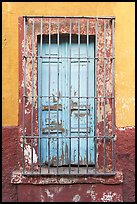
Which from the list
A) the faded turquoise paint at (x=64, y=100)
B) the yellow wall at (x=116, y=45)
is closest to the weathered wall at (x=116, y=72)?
the yellow wall at (x=116, y=45)

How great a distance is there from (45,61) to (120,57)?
0.94 m

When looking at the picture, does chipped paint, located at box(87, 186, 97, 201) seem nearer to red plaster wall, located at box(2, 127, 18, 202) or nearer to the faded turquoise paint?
the faded turquoise paint

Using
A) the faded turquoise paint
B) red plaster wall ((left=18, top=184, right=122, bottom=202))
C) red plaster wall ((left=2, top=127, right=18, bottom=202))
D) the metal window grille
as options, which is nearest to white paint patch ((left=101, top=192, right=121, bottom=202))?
red plaster wall ((left=18, top=184, right=122, bottom=202))

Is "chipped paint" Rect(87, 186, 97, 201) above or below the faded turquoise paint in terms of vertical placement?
below

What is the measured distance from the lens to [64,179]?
4840mm

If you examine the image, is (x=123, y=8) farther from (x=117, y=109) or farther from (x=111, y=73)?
(x=117, y=109)

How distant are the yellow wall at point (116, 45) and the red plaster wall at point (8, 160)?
0.13 m

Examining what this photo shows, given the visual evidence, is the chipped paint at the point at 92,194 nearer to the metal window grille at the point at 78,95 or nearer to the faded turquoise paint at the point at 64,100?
the metal window grille at the point at 78,95

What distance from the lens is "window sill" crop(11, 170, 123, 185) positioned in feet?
15.8

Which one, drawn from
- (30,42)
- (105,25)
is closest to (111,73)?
(105,25)

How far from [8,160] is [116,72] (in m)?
1.72

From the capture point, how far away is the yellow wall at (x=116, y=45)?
193 inches

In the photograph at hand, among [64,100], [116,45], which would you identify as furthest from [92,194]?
[116,45]

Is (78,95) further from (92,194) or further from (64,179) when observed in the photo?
(92,194)
